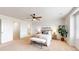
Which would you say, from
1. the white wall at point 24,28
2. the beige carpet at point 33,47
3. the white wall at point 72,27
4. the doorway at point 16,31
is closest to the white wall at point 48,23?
the beige carpet at point 33,47

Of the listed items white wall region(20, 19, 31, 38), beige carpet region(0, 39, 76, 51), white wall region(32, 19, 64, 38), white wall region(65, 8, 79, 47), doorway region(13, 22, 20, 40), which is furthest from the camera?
doorway region(13, 22, 20, 40)

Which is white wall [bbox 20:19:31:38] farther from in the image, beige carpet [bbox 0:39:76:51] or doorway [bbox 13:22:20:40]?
beige carpet [bbox 0:39:76:51]

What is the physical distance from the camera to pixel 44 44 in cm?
466

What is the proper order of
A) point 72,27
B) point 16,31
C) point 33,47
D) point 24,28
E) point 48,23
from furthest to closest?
point 16,31
point 24,28
point 72,27
point 48,23
point 33,47

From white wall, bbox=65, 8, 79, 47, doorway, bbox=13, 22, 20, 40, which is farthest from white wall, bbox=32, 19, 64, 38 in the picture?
doorway, bbox=13, 22, 20, 40

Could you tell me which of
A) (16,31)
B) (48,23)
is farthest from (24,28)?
(48,23)

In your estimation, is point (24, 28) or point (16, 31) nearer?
point (24, 28)

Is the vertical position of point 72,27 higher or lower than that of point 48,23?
lower

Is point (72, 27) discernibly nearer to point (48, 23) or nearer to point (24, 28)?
point (48, 23)

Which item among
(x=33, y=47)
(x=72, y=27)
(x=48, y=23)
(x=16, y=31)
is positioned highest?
(x=48, y=23)

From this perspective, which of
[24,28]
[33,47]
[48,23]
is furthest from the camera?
[24,28]

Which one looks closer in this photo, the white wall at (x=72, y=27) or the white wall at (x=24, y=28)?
the white wall at (x=72, y=27)

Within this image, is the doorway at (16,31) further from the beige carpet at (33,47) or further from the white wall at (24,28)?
the beige carpet at (33,47)
